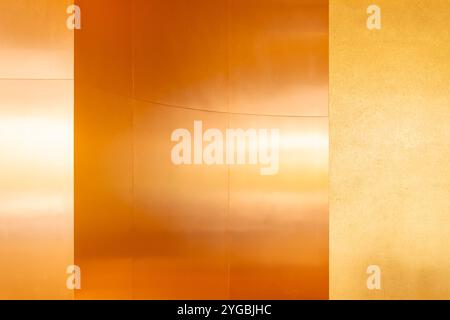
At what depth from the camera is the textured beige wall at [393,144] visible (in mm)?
4324

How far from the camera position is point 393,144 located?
432 centimetres

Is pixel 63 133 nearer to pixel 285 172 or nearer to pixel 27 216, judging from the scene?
pixel 27 216

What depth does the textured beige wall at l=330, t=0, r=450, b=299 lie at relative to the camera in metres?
4.32

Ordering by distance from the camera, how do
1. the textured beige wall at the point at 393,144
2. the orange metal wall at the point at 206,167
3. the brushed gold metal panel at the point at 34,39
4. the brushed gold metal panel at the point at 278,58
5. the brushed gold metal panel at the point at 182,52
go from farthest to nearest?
1. the textured beige wall at the point at 393,144
2. the brushed gold metal panel at the point at 278,58
3. the brushed gold metal panel at the point at 182,52
4. the orange metal wall at the point at 206,167
5. the brushed gold metal panel at the point at 34,39

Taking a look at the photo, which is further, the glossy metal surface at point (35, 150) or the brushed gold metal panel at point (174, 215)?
the brushed gold metal panel at point (174, 215)

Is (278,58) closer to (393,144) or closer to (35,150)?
(393,144)

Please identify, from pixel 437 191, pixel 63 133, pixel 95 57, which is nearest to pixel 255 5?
pixel 95 57

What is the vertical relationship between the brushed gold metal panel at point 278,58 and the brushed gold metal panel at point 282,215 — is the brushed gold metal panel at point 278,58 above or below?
above

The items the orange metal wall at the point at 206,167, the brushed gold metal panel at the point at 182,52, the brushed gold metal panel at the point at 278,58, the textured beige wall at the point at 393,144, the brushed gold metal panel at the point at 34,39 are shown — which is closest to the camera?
the brushed gold metal panel at the point at 34,39

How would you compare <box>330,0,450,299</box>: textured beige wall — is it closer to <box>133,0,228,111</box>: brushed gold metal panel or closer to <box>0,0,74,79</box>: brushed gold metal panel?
<box>133,0,228,111</box>: brushed gold metal panel

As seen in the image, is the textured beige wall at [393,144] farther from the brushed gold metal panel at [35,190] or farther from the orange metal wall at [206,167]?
the brushed gold metal panel at [35,190]

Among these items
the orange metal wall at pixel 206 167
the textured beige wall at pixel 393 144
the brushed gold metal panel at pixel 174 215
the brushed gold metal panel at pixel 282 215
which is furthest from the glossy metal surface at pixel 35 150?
the textured beige wall at pixel 393 144

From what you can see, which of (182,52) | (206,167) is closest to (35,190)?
(206,167)

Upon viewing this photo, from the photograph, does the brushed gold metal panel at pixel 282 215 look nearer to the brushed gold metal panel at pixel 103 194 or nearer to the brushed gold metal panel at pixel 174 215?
the brushed gold metal panel at pixel 174 215
